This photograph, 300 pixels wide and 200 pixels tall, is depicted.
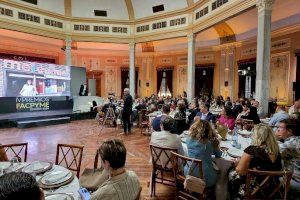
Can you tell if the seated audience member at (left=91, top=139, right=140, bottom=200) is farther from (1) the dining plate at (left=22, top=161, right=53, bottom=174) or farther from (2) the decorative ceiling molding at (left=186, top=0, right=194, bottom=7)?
(2) the decorative ceiling molding at (left=186, top=0, right=194, bottom=7)

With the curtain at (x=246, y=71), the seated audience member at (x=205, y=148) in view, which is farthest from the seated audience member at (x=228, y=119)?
the curtain at (x=246, y=71)

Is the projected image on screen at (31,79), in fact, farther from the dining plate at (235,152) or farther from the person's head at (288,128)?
the person's head at (288,128)

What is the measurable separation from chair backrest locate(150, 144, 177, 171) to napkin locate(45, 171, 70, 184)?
1.21 metres

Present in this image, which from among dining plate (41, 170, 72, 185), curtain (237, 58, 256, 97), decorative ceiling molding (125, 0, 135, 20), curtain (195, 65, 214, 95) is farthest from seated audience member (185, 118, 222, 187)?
curtain (195, 65, 214, 95)

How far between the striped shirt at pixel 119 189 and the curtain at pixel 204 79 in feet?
44.4

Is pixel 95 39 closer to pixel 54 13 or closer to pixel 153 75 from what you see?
pixel 54 13

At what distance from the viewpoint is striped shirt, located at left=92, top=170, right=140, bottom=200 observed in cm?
152

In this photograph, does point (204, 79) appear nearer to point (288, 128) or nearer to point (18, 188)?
point (288, 128)

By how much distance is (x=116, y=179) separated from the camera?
1.59 meters

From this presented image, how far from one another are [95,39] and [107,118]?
234 inches

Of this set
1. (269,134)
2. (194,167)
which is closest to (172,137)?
(194,167)

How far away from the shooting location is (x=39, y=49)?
1520 centimetres

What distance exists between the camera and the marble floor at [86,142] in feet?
13.8

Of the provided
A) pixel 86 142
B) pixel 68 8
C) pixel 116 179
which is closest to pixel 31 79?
pixel 68 8
